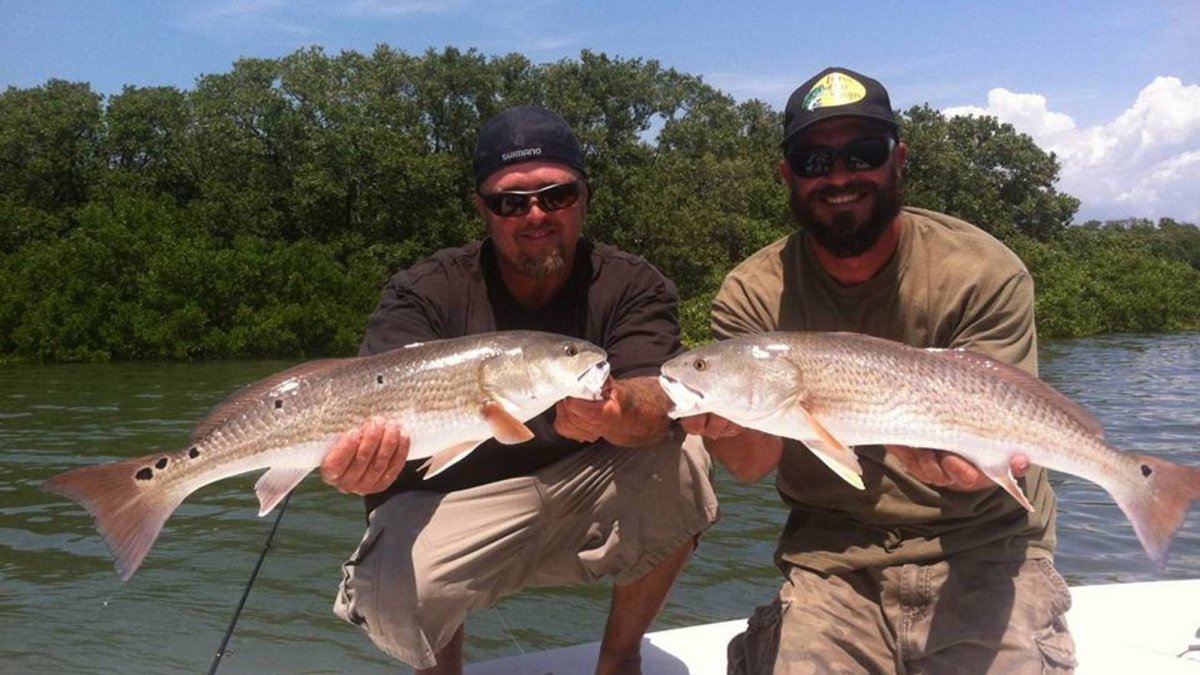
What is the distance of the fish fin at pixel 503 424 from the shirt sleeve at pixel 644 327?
572mm

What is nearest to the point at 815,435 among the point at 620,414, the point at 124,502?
the point at 620,414

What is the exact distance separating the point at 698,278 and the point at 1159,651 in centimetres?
3391

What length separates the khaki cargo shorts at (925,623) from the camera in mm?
3498

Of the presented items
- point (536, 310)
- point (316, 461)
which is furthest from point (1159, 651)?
point (316, 461)

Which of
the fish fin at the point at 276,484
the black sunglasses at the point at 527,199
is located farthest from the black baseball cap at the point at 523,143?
the fish fin at the point at 276,484

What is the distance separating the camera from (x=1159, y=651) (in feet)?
14.1

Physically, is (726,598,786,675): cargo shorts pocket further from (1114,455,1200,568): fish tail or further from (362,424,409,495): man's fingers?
(362,424,409,495): man's fingers

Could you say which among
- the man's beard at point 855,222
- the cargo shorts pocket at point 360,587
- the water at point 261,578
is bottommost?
the water at point 261,578

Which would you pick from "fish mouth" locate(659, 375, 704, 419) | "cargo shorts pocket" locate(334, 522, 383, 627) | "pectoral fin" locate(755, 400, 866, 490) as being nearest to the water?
"cargo shorts pocket" locate(334, 522, 383, 627)

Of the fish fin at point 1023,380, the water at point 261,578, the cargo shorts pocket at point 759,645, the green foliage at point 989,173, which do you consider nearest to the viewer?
the fish fin at point 1023,380

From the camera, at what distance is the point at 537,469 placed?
4.07 m

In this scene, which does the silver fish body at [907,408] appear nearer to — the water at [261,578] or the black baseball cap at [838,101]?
the black baseball cap at [838,101]

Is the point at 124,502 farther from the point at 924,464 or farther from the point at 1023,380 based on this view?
the point at 1023,380

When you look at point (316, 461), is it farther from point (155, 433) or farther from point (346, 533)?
point (155, 433)
